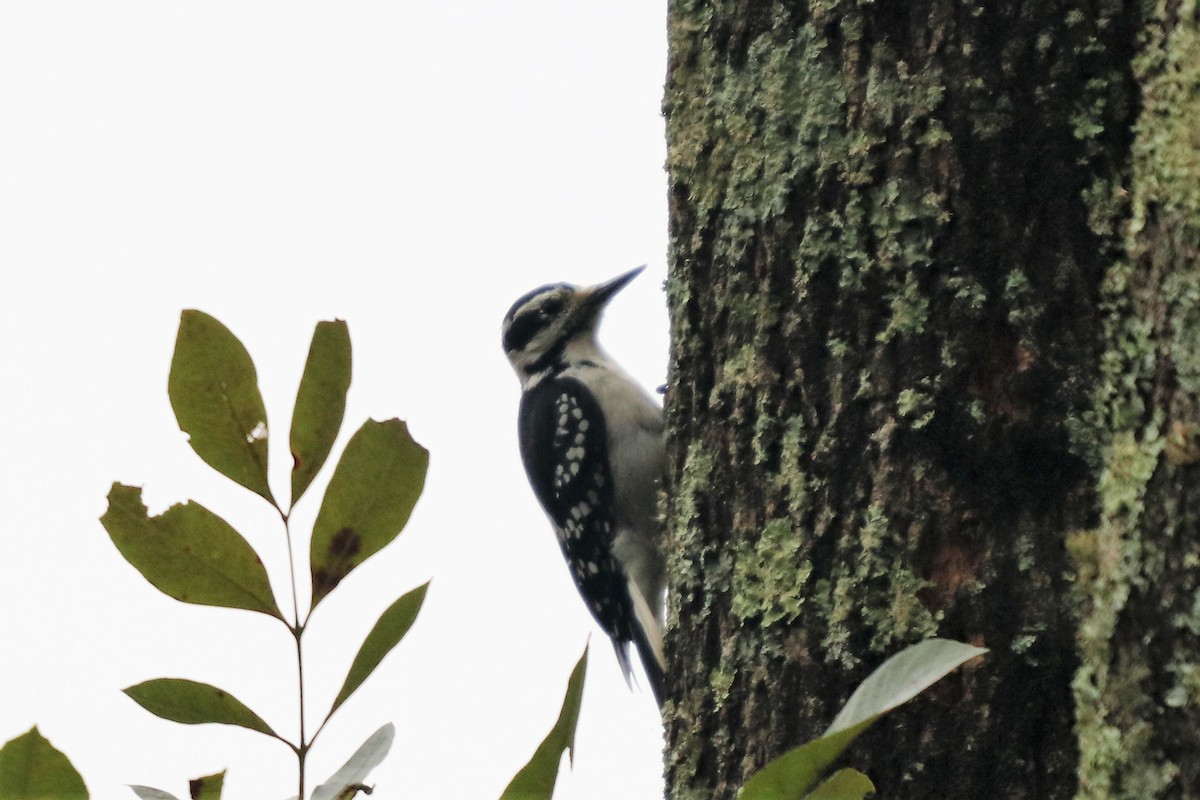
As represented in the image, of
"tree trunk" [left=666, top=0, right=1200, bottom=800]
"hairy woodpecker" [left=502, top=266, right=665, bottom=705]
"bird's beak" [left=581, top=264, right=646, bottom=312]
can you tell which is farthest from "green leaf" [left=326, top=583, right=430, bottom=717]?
"bird's beak" [left=581, top=264, right=646, bottom=312]

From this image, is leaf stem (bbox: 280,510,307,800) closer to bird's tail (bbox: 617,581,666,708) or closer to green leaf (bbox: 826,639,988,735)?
green leaf (bbox: 826,639,988,735)

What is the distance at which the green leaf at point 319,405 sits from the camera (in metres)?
0.75

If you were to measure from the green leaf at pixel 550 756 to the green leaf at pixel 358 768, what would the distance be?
0.12 m

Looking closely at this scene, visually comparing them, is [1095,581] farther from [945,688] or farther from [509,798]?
[509,798]

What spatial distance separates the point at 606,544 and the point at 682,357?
6.20 ft

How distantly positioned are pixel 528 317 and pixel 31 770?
13.0 ft

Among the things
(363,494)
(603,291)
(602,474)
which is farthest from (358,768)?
(603,291)

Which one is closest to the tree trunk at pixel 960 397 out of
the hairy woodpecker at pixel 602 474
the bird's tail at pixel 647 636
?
the bird's tail at pixel 647 636

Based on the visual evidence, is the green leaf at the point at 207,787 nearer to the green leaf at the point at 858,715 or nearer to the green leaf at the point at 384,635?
the green leaf at the point at 384,635

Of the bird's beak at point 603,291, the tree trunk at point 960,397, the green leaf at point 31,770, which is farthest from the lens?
the bird's beak at point 603,291

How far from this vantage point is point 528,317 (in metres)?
4.61

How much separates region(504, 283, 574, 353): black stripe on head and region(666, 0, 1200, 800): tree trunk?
2466mm

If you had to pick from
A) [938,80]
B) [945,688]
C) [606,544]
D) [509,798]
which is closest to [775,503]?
[945,688]

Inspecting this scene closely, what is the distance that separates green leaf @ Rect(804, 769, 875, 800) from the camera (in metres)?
0.70
